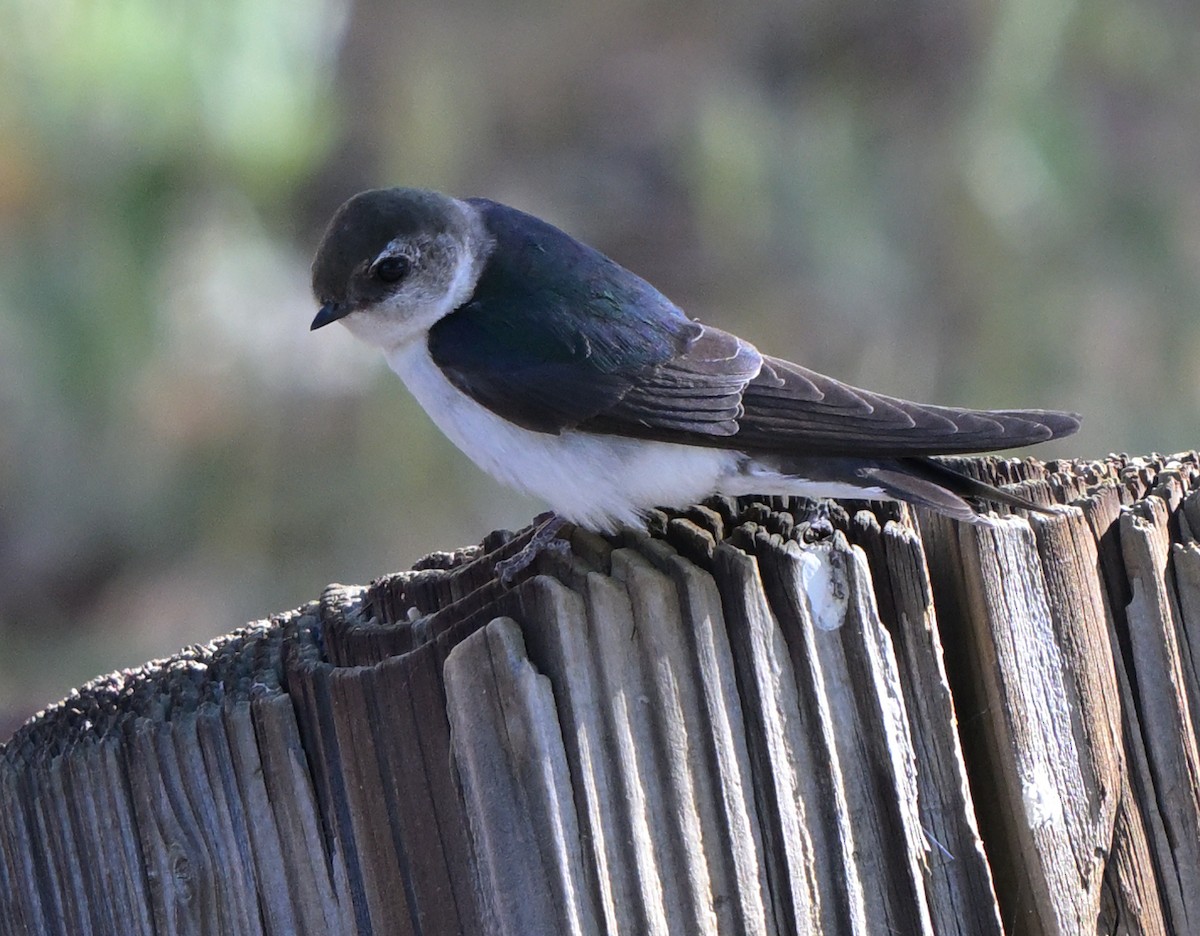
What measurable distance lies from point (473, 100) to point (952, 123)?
255 cm

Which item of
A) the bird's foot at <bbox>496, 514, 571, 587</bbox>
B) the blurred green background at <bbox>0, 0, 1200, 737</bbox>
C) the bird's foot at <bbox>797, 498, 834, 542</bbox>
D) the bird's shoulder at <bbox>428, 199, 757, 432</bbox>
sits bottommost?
the bird's foot at <bbox>797, 498, 834, 542</bbox>

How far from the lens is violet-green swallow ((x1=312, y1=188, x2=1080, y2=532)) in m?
2.29

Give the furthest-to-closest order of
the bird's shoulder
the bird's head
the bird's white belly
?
the bird's head, the bird's shoulder, the bird's white belly

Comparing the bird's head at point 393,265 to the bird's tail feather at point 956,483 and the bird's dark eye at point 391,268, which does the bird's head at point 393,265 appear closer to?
the bird's dark eye at point 391,268

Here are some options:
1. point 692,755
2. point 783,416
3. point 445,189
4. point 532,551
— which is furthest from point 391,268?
point 445,189

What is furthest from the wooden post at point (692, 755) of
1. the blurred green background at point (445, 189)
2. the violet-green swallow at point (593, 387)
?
the blurred green background at point (445, 189)

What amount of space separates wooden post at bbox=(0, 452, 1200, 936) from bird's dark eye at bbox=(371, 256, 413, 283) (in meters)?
1.21

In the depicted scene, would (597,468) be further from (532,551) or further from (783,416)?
(532,551)

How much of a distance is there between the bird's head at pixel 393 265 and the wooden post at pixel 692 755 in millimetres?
1165

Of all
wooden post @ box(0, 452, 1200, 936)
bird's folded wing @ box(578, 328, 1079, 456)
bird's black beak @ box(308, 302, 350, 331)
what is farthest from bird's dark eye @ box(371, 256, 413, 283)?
wooden post @ box(0, 452, 1200, 936)

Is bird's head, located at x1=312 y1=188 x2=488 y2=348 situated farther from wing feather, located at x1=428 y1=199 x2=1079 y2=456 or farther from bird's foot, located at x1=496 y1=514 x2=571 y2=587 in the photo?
bird's foot, located at x1=496 y1=514 x2=571 y2=587

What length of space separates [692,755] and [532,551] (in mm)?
578

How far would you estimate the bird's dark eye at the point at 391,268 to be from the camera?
295 centimetres

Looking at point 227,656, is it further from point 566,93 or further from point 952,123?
point 566,93
